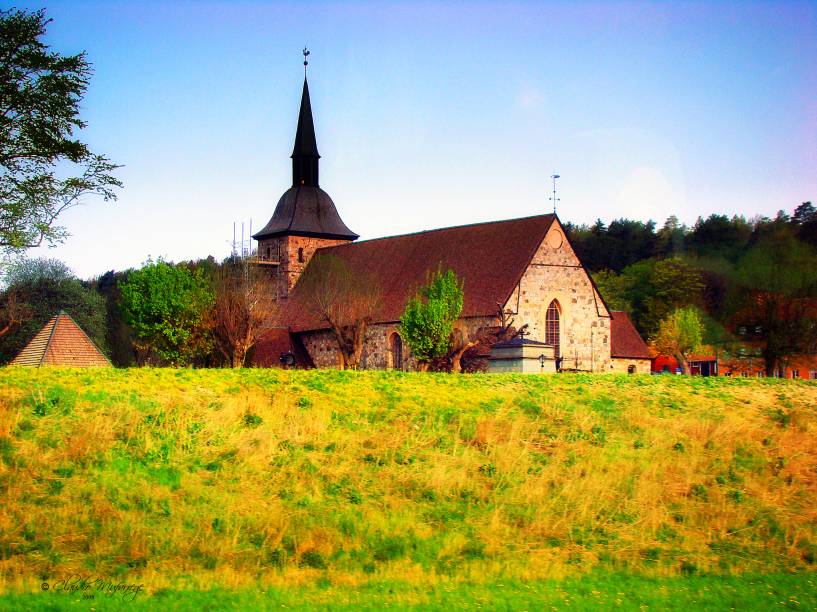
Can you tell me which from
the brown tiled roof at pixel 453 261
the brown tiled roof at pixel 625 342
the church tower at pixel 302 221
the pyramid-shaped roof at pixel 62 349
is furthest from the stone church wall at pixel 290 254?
the brown tiled roof at pixel 625 342

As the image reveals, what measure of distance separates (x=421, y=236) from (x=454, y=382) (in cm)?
2688

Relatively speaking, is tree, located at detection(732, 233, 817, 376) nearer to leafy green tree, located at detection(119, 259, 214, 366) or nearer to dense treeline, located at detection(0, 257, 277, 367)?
dense treeline, located at detection(0, 257, 277, 367)

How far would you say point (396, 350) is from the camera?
46.0 m

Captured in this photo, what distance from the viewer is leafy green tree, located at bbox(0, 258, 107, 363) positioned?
66.6m

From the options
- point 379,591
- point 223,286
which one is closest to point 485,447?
point 379,591

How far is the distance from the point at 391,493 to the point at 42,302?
57.9 metres

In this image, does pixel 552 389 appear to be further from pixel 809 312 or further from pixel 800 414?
pixel 809 312

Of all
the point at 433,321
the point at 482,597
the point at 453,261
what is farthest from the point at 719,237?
the point at 482,597

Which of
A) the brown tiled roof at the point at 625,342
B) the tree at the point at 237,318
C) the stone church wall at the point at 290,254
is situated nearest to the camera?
the tree at the point at 237,318

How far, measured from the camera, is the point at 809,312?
188 feet

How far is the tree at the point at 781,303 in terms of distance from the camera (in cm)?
5753

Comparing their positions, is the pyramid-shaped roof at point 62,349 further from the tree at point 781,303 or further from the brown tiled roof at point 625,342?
the tree at point 781,303

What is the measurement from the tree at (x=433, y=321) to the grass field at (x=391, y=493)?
48.7 ft

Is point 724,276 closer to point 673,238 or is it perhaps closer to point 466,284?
point 673,238
